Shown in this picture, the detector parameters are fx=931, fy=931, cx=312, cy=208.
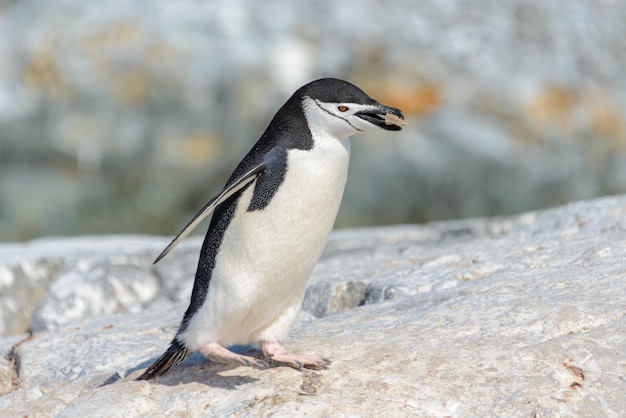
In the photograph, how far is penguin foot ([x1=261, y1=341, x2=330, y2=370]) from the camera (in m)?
2.46

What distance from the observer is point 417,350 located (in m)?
2.48

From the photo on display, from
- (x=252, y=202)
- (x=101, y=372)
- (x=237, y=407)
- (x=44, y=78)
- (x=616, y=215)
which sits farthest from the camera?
(x=44, y=78)

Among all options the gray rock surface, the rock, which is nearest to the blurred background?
the rock

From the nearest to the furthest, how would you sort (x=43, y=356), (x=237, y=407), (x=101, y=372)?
(x=237, y=407) → (x=101, y=372) → (x=43, y=356)

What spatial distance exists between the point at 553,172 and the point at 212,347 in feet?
14.3

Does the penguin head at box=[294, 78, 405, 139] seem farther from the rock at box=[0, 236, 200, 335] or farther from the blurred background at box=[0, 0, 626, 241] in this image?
the blurred background at box=[0, 0, 626, 241]

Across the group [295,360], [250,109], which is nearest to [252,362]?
[295,360]

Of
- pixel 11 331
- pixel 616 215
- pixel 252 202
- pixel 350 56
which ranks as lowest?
pixel 11 331

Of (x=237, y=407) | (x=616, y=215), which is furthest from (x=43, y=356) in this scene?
(x=616, y=215)

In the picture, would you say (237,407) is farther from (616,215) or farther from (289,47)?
Result: (289,47)

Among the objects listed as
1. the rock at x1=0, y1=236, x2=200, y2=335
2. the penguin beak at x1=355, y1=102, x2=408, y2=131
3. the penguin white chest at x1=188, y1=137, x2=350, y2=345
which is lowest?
the rock at x1=0, y1=236, x2=200, y2=335

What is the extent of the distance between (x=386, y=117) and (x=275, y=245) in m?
0.46

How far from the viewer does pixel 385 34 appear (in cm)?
655

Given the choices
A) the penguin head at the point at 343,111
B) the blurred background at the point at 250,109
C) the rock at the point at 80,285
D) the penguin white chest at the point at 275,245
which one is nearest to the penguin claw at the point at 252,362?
the penguin white chest at the point at 275,245
